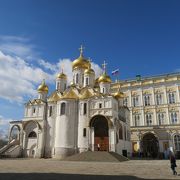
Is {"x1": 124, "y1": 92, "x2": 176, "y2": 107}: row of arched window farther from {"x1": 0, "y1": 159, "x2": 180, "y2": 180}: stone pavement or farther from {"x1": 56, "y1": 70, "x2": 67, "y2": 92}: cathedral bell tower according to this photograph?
{"x1": 0, "y1": 159, "x2": 180, "y2": 180}: stone pavement

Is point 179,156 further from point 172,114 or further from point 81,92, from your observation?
point 81,92

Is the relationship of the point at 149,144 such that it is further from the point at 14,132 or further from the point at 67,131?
the point at 14,132

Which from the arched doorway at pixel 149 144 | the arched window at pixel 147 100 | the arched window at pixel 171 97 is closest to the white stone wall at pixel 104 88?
the arched window at pixel 147 100

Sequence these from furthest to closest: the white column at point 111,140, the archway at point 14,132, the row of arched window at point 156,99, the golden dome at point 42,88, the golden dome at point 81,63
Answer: the row of arched window at point 156,99 → the golden dome at point 81,63 → the golden dome at point 42,88 → the archway at point 14,132 → the white column at point 111,140

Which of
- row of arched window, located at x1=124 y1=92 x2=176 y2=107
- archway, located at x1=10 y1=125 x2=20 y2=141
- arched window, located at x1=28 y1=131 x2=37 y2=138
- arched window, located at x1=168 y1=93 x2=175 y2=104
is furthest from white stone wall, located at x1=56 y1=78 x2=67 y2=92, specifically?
arched window, located at x1=168 y1=93 x2=175 y2=104

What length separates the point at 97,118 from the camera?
35.7 meters

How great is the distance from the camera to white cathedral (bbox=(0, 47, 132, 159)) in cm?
3494

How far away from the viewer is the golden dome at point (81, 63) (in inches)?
1777

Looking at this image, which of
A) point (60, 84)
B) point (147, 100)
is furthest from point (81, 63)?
point (147, 100)

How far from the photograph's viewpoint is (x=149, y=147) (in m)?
48.1

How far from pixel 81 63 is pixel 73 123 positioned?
1393 centimetres

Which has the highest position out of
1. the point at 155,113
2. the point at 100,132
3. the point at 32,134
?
the point at 155,113

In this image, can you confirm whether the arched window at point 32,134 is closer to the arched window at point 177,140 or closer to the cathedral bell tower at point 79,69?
the cathedral bell tower at point 79,69

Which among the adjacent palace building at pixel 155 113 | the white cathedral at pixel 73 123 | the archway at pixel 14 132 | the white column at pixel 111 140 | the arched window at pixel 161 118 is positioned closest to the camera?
the white column at pixel 111 140
